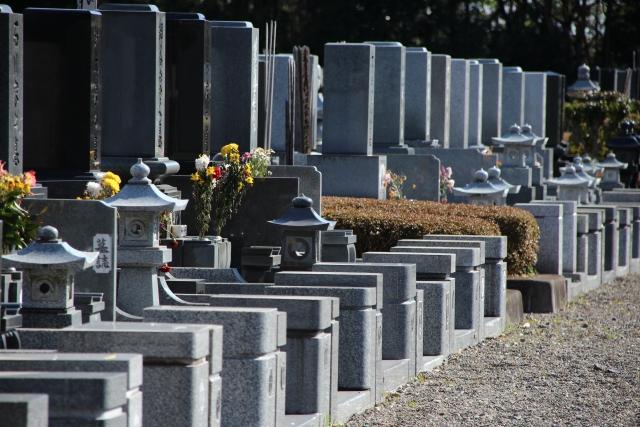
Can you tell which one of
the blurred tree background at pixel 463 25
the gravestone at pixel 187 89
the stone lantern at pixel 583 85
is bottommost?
the gravestone at pixel 187 89

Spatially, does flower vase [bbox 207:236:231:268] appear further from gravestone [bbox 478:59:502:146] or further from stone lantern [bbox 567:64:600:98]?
stone lantern [bbox 567:64:600:98]

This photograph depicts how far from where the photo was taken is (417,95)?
17.6m

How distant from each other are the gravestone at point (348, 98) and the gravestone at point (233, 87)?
2929 millimetres

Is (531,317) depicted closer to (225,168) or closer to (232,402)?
(225,168)

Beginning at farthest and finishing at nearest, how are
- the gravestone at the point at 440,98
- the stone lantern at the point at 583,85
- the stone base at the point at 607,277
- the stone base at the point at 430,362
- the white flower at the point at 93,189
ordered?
1. the stone lantern at the point at 583,85
2. the gravestone at the point at 440,98
3. the stone base at the point at 607,277
4. the stone base at the point at 430,362
5. the white flower at the point at 93,189

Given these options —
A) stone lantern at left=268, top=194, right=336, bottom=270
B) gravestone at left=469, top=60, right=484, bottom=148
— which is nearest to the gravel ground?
stone lantern at left=268, top=194, right=336, bottom=270

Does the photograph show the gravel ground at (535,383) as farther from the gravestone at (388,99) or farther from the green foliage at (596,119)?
the green foliage at (596,119)

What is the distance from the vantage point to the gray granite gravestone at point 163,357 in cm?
446

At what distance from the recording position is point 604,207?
51.9ft

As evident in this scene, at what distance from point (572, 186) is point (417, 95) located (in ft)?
9.03

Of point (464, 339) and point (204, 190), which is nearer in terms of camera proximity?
point (464, 339)

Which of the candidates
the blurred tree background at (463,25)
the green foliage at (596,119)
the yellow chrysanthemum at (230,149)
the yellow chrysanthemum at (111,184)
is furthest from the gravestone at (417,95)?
the blurred tree background at (463,25)

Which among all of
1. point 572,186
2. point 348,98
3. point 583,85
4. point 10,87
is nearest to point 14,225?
point 10,87

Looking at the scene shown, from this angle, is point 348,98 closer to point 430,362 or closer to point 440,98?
point 440,98
